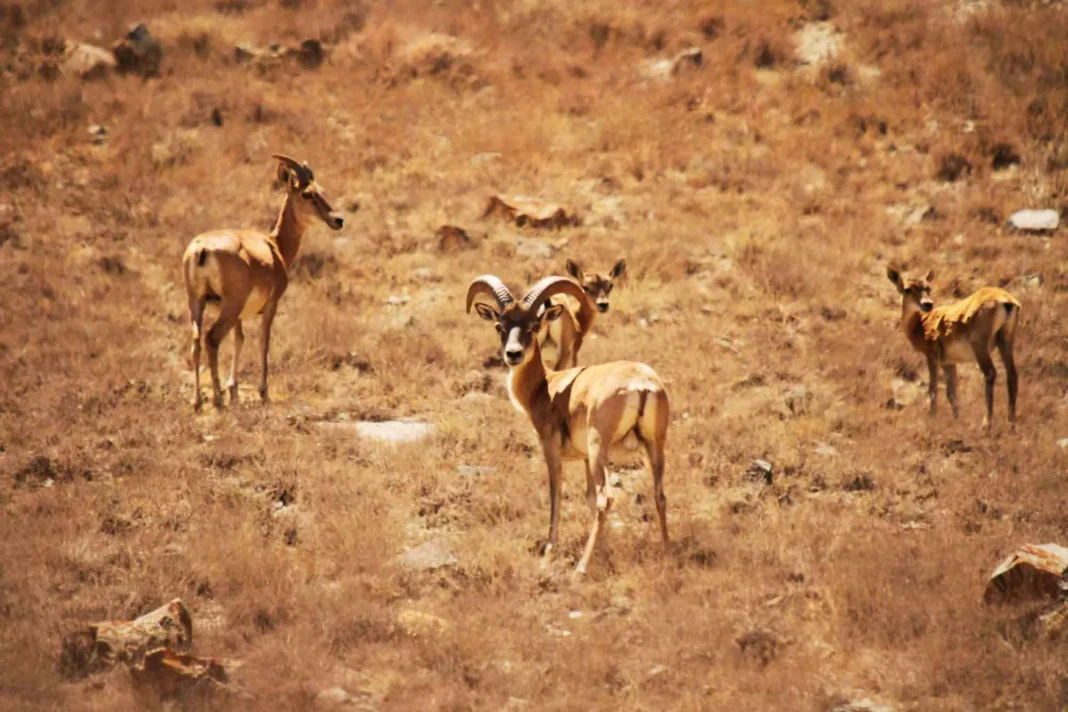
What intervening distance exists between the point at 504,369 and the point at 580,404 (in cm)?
536

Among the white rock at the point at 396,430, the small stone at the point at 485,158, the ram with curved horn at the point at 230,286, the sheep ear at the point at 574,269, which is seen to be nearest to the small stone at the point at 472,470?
the white rock at the point at 396,430

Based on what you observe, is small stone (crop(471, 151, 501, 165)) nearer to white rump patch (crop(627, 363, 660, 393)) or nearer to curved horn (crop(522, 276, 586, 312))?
curved horn (crop(522, 276, 586, 312))

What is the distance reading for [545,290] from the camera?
1167 cm

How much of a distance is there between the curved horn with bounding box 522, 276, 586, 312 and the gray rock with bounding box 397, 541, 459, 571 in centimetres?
236

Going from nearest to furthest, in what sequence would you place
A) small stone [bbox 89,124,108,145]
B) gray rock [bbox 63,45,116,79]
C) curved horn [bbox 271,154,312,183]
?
curved horn [bbox 271,154,312,183], small stone [bbox 89,124,108,145], gray rock [bbox 63,45,116,79]

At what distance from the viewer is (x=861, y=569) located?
33.2ft

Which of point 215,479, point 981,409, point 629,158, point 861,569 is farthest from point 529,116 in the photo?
point 861,569

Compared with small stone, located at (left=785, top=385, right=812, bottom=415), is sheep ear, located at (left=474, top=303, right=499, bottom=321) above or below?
above

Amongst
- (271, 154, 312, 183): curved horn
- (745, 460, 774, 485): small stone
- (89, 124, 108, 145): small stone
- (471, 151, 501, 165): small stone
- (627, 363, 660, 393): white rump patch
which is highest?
(89, 124, 108, 145): small stone

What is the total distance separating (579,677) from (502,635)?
0.87 meters

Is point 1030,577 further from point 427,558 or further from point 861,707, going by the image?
point 427,558

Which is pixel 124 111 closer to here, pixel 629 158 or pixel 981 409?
pixel 629 158

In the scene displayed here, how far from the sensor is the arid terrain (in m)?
9.27

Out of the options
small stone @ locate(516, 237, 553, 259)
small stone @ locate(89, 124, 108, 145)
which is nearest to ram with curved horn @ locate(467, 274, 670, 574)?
small stone @ locate(516, 237, 553, 259)
